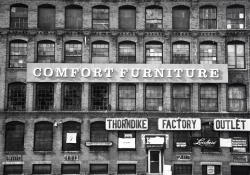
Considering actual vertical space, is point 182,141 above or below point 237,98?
below

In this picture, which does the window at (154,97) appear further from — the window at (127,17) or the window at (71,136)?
the window at (71,136)

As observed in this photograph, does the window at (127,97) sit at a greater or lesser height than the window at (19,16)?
lesser

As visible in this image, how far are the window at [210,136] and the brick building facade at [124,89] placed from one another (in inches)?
3.0

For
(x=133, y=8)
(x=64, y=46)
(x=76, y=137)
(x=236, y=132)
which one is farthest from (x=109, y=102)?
(x=236, y=132)

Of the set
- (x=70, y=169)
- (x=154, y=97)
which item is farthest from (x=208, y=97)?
(x=70, y=169)

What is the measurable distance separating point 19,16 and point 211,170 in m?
19.5

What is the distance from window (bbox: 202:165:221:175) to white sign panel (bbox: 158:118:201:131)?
10.1 ft

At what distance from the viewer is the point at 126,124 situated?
29828 millimetres

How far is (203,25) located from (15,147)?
1776 cm

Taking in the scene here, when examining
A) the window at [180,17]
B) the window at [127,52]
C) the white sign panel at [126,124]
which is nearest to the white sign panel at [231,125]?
the white sign panel at [126,124]

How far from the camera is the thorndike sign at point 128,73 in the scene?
99.2 feet

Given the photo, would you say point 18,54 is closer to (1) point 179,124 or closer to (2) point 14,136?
(2) point 14,136

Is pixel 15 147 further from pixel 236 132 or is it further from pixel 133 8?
pixel 236 132

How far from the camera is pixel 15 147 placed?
30.0 m
